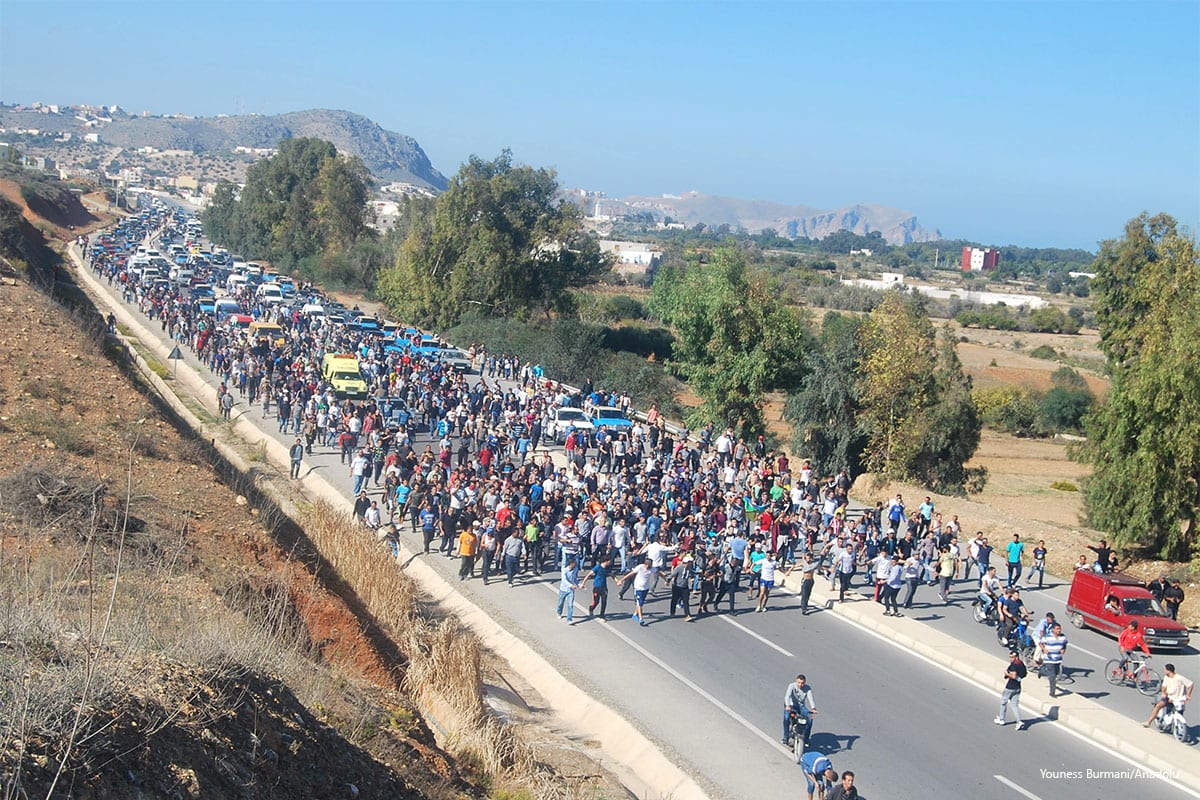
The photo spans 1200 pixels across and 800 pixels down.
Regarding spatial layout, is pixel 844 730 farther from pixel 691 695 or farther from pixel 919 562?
pixel 919 562

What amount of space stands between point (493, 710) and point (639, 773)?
6.80 ft

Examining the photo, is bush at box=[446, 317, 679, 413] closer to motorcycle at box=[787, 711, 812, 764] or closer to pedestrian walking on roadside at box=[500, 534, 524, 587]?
pedestrian walking on roadside at box=[500, 534, 524, 587]

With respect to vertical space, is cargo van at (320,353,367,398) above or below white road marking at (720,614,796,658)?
above

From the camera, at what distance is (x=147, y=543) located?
15047 millimetres

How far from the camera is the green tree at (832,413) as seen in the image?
1316 inches

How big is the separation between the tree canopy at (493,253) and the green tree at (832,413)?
92.4ft

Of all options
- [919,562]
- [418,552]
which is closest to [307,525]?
[418,552]

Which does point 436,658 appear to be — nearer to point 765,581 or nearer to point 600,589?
point 600,589

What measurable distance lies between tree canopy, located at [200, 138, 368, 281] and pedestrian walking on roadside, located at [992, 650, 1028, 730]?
248 ft

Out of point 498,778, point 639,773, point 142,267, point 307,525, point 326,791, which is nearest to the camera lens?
point 326,791

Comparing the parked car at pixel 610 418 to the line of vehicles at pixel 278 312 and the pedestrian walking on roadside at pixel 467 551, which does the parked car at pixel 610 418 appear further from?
the pedestrian walking on roadside at pixel 467 551

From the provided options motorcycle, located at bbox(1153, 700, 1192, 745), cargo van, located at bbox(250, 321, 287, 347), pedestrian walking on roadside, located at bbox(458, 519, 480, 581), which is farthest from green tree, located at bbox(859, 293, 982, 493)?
cargo van, located at bbox(250, 321, 287, 347)

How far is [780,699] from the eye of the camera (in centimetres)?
1463

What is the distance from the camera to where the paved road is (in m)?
12.5
